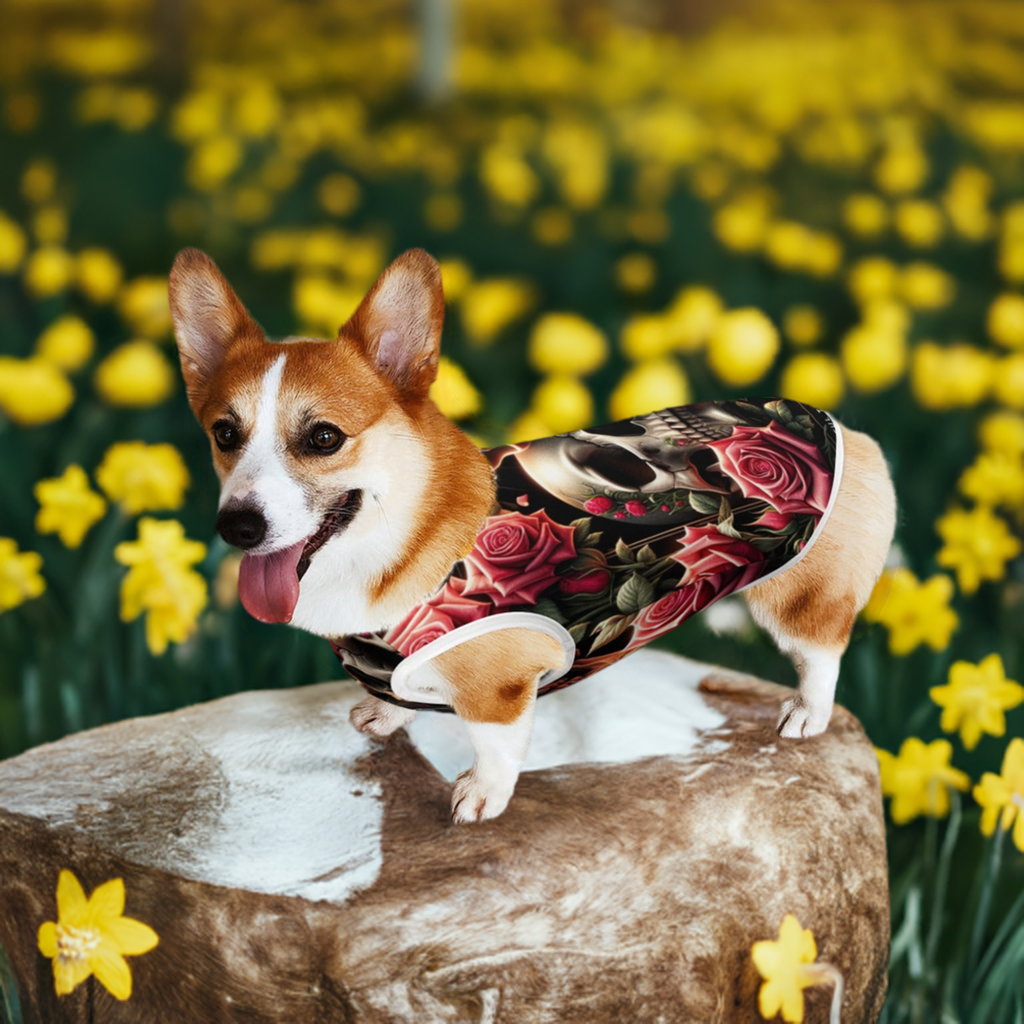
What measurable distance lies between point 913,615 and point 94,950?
116 centimetres

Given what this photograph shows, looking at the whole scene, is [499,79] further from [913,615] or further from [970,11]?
[913,615]

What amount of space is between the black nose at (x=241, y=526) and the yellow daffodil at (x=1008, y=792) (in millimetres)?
921

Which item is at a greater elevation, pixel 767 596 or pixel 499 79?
pixel 499 79

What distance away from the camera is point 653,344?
2.36 metres

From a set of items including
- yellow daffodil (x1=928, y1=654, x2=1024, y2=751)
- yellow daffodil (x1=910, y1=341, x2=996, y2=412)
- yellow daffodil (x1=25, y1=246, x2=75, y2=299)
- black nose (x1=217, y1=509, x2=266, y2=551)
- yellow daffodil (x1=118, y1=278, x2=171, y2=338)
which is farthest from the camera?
yellow daffodil (x1=25, y1=246, x2=75, y2=299)

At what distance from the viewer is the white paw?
1446 millimetres

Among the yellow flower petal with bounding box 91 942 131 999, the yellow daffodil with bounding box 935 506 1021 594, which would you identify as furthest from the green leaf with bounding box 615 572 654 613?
the yellow daffodil with bounding box 935 506 1021 594

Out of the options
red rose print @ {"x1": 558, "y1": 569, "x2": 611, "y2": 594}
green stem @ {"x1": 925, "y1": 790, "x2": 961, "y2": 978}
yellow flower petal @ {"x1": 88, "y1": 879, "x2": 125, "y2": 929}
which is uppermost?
red rose print @ {"x1": 558, "y1": 569, "x2": 611, "y2": 594}

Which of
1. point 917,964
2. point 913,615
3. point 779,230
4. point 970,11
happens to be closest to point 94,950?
point 917,964

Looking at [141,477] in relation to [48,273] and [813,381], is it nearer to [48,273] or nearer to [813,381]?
[48,273]

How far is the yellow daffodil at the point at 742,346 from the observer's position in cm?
223

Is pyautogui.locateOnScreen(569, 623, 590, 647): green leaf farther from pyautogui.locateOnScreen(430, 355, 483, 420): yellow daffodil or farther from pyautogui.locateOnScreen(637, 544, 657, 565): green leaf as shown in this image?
pyautogui.locateOnScreen(430, 355, 483, 420): yellow daffodil

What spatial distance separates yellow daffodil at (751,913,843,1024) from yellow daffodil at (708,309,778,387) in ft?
4.08

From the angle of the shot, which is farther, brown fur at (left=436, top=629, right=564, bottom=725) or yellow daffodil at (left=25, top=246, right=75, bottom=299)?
yellow daffodil at (left=25, top=246, right=75, bottom=299)
